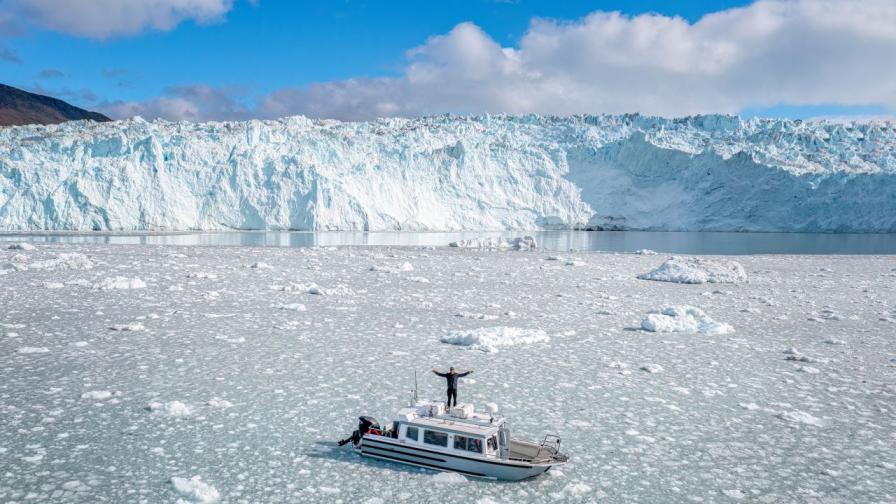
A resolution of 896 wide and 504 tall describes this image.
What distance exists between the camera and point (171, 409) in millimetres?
5500

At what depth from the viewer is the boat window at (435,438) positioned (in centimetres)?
462

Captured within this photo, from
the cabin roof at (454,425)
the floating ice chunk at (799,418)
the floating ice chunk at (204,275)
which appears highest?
the floating ice chunk at (204,275)

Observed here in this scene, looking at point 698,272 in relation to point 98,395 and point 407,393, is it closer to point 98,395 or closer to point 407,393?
point 407,393

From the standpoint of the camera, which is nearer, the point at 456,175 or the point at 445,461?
the point at 445,461

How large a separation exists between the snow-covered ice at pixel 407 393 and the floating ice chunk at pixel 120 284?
1.65 feet

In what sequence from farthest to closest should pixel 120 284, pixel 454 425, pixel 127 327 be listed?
pixel 120 284 < pixel 127 327 < pixel 454 425

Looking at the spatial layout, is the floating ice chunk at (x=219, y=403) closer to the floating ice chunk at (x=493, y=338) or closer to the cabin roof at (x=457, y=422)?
the cabin roof at (x=457, y=422)

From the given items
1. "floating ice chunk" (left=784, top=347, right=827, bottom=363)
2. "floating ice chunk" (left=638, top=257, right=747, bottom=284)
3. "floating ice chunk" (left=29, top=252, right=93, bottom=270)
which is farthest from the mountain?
"floating ice chunk" (left=784, top=347, right=827, bottom=363)

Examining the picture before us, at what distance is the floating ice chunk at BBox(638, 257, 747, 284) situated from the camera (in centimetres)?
1714

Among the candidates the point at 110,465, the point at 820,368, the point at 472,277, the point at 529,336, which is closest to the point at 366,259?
the point at 472,277

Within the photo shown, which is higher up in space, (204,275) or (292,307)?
(204,275)

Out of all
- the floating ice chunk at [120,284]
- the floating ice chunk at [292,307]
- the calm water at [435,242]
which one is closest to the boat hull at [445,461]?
the floating ice chunk at [292,307]

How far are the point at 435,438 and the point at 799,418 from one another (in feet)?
11.4

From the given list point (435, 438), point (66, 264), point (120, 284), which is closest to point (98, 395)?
point (435, 438)
